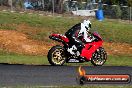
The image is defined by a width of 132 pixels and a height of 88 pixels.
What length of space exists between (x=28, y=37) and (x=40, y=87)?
21706 mm

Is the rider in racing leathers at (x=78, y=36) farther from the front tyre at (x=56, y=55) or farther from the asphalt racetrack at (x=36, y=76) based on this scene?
the asphalt racetrack at (x=36, y=76)

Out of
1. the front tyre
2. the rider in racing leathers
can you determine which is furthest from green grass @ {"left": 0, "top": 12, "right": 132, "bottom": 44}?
the front tyre

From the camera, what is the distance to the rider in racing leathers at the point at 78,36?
1823cm

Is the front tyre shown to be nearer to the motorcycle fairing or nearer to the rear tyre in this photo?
the motorcycle fairing

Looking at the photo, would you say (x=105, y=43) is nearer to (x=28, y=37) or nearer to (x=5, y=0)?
(x=28, y=37)

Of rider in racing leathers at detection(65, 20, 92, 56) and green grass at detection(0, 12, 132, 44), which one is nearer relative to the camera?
rider in racing leathers at detection(65, 20, 92, 56)

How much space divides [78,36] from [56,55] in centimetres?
136

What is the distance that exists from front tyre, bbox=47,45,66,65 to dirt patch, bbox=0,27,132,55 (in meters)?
10.8

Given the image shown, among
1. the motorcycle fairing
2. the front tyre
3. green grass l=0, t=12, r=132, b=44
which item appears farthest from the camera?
green grass l=0, t=12, r=132, b=44

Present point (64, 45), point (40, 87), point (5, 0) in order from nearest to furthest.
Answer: point (40, 87) < point (64, 45) < point (5, 0)

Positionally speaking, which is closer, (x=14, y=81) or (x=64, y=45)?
(x=14, y=81)

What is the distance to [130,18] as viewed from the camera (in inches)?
1969

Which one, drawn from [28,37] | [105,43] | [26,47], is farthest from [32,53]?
[105,43]

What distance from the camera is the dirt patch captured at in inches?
1143
